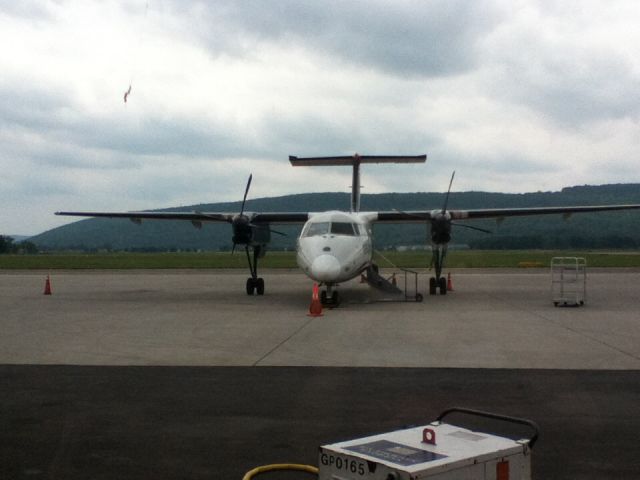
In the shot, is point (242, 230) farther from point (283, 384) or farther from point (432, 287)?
point (283, 384)

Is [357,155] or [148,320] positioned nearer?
[148,320]

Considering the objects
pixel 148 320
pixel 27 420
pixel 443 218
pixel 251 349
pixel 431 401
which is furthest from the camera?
pixel 443 218

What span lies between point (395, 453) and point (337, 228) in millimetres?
17703

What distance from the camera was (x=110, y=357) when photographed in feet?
37.9

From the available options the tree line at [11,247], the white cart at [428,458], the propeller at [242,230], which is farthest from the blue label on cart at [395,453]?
the tree line at [11,247]

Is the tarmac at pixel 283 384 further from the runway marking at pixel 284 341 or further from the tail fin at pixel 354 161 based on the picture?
the tail fin at pixel 354 161

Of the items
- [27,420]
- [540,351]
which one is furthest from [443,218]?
[27,420]

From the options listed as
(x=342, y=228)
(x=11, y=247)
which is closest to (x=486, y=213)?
(x=342, y=228)

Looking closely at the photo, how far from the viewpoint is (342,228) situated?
2120 centimetres

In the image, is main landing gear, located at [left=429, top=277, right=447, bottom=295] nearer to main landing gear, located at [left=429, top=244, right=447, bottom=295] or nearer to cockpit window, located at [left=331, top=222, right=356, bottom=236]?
main landing gear, located at [left=429, top=244, right=447, bottom=295]

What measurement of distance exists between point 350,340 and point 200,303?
9.32 metres

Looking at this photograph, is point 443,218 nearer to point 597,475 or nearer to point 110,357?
point 110,357

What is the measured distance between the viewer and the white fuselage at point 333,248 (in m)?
19.5

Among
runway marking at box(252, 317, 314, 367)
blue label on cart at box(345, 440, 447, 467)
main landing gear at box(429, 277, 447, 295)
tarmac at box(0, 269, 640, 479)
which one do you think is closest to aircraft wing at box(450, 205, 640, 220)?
main landing gear at box(429, 277, 447, 295)
